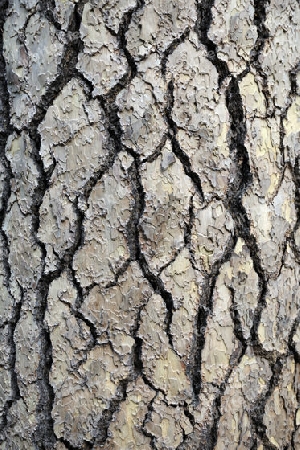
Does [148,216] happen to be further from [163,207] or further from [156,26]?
[156,26]

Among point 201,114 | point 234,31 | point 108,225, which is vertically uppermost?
point 234,31

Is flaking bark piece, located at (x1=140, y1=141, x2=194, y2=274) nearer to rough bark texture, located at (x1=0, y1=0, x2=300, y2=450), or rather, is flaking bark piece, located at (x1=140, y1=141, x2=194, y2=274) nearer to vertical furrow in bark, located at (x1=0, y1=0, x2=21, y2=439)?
rough bark texture, located at (x1=0, y1=0, x2=300, y2=450)

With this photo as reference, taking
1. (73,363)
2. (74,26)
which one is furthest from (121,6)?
(73,363)

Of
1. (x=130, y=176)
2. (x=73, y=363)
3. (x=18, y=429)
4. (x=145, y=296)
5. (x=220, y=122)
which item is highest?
(x=220, y=122)

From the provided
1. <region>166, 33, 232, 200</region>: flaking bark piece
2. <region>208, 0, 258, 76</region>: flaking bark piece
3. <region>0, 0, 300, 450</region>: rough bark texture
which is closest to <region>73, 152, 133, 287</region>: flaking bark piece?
<region>0, 0, 300, 450</region>: rough bark texture

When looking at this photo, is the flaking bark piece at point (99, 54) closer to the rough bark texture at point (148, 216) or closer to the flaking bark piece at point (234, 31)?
the rough bark texture at point (148, 216)

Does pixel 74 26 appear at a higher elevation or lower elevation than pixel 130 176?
higher

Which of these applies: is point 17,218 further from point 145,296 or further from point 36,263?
point 145,296

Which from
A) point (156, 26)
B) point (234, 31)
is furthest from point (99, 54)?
point (234, 31)
